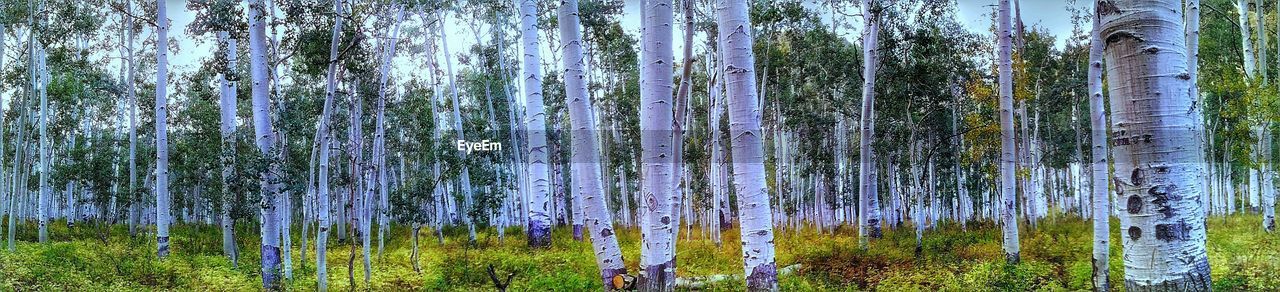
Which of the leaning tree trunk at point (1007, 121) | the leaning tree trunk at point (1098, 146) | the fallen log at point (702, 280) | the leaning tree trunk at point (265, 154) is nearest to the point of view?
the leaning tree trunk at point (1098, 146)

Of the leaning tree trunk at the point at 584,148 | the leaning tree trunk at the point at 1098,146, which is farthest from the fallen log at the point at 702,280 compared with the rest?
the leaning tree trunk at the point at 1098,146

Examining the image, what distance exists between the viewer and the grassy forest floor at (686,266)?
848 centimetres

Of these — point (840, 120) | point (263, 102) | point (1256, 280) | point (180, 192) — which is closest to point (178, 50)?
point (180, 192)

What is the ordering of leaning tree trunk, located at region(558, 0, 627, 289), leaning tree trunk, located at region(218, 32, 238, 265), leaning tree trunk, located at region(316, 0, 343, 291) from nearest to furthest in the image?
leaning tree trunk, located at region(558, 0, 627, 289)
leaning tree trunk, located at region(316, 0, 343, 291)
leaning tree trunk, located at region(218, 32, 238, 265)

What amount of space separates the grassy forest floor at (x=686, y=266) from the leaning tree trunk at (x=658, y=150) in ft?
6.12

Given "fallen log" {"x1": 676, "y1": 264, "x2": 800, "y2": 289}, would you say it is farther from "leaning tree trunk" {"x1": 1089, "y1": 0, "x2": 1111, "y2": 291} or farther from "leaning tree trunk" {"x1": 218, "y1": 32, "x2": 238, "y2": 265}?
"leaning tree trunk" {"x1": 218, "y1": 32, "x2": 238, "y2": 265}

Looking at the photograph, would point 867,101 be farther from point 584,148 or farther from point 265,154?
point 265,154

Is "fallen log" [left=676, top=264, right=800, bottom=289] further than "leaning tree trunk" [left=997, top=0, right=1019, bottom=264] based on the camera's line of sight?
No

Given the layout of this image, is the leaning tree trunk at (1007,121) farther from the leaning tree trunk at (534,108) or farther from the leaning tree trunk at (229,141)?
the leaning tree trunk at (229,141)

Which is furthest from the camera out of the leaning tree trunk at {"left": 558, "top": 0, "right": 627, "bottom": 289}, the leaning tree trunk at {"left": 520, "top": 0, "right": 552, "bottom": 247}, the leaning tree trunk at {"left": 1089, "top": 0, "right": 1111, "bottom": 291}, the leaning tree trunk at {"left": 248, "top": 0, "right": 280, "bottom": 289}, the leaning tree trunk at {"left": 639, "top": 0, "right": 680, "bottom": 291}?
the leaning tree trunk at {"left": 248, "top": 0, "right": 280, "bottom": 289}

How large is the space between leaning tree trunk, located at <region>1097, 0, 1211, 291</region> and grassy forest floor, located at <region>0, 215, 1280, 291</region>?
15.1ft

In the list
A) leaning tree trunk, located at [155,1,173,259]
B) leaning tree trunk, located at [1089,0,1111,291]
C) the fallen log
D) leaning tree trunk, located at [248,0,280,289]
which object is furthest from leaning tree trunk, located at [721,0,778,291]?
leaning tree trunk, located at [155,1,173,259]

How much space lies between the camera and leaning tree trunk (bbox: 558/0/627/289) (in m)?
6.41

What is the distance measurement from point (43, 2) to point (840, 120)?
2502cm
